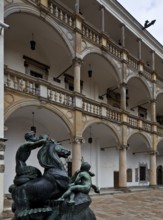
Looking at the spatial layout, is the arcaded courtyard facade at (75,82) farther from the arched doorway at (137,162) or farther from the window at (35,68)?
the arched doorway at (137,162)

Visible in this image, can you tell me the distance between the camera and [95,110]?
15.2 m

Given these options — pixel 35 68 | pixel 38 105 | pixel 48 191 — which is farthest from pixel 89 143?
pixel 48 191

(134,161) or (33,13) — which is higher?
(33,13)

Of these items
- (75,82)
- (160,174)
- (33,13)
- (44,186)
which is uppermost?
(33,13)

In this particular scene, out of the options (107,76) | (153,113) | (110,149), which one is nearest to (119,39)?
(107,76)

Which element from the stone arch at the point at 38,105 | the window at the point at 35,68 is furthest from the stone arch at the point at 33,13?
the stone arch at the point at 38,105

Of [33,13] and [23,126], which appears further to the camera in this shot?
[23,126]

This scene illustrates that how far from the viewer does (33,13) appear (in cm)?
1244

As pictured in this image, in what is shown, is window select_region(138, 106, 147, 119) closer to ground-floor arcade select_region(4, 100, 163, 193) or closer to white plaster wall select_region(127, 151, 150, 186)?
ground-floor arcade select_region(4, 100, 163, 193)

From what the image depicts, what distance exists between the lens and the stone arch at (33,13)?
37.5 feet

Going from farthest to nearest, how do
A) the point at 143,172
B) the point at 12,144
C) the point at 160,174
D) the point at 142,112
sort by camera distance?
the point at 160,174 < the point at 142,112 < the point at 143,172 < the point at 12,144

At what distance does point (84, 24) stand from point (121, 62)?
373 centimetres

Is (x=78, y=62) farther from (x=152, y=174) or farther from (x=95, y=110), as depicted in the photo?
(x=152, y=174)

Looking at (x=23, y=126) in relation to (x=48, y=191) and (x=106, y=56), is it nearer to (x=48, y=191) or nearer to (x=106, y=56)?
(x=106, y=56)
